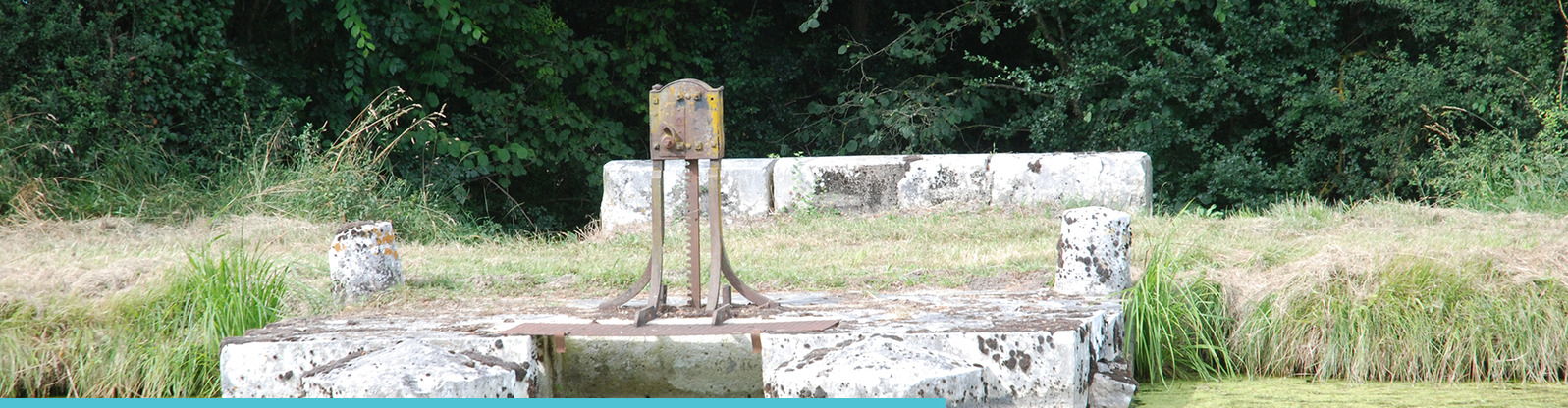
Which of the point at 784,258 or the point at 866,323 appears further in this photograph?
the point at 784,258

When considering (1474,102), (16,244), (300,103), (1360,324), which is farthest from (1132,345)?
(300,103)

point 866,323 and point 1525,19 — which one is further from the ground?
point 1525,19

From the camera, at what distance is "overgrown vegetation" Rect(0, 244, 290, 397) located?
3939 mm

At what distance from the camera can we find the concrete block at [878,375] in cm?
297

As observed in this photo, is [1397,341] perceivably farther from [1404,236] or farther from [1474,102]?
[1474,102]

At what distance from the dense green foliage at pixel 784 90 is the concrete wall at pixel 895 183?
1.72 m

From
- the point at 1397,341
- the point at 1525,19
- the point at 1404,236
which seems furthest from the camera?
the point at 1525,19

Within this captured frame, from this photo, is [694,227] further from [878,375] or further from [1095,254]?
[1095,254]

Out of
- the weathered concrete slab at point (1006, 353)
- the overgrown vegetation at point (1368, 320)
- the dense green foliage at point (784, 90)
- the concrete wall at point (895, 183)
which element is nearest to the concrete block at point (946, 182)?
the concrete wall at point (895, 183)

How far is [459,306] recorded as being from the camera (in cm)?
425

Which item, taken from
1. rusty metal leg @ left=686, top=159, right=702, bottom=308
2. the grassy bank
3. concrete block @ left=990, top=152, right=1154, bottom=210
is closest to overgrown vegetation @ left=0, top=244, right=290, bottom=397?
the grassy bank

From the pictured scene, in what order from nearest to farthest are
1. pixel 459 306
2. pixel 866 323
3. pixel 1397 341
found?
pixel 866 323 < pixel 1397 341 < pixel 459 306

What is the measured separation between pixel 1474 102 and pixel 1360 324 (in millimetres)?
5278

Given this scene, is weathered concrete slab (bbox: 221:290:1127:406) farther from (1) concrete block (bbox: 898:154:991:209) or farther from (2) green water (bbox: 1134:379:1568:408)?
(1) concrete block (bbox: 898:154:991:209)
